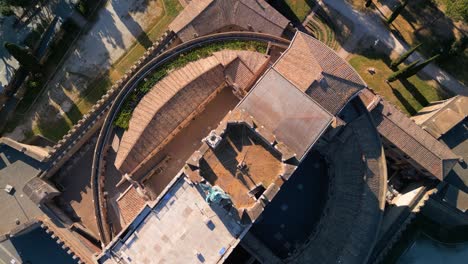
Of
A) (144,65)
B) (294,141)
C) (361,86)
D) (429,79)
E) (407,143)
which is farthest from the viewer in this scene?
(429,79)

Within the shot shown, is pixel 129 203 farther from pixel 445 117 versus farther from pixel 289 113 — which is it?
pixel 445 117

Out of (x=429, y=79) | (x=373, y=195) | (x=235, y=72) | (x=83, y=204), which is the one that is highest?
(x=235, y=72)

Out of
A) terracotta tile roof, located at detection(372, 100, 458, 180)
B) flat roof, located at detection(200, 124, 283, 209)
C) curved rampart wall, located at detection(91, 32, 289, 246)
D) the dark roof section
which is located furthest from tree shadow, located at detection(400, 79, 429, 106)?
flat roof, located at detection(200, 124, 283, 209)

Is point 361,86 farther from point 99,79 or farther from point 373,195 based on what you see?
point 99,79

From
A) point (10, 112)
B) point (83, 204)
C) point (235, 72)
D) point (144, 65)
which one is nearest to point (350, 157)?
point (235, 72)

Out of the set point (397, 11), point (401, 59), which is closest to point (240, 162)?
point (401, 59)

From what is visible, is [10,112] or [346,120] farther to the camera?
[10,112]
